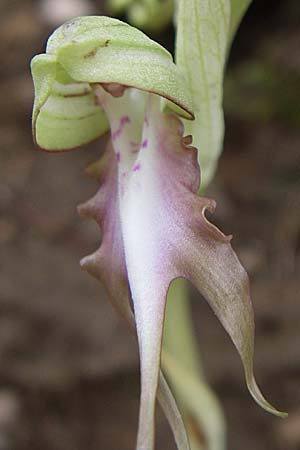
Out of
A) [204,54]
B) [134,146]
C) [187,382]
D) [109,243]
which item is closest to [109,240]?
[109,243]

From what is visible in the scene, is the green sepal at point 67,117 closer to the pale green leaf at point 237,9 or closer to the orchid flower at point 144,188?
the orchid flower at point 144,188

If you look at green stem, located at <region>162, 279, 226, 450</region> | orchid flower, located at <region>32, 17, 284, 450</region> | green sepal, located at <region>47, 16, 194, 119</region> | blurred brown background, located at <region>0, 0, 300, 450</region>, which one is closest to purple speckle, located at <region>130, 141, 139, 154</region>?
orchid flower, located at <region>32, 17, 284, 450</region>

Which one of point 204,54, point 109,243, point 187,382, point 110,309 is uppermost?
point 204,54

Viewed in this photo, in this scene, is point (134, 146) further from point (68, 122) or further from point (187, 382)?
point (187, 382)

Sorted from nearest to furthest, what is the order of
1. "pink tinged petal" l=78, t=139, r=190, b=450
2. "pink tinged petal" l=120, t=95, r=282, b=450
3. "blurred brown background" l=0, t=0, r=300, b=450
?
"pink tinged petal" l=120, t=95, r=282, b=450, "pink tinged petal" l=78, t=139, r=190, b=450, "blurred brown background" l=0, t=0, r=300, b=450

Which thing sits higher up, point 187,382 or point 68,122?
point 68,122

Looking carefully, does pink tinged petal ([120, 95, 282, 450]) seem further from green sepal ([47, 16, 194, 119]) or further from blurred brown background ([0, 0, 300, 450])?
blurred brown background ([0, 0, 300, 450])
